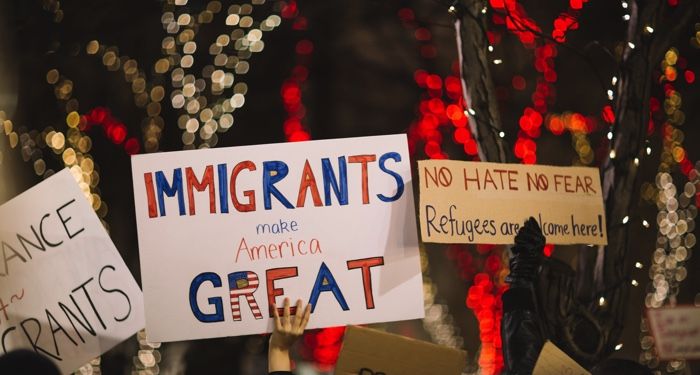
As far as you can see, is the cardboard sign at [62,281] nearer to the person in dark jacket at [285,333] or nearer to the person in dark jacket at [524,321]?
the person in dark jacket at [285,333]

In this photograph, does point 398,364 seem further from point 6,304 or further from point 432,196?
point 6,304

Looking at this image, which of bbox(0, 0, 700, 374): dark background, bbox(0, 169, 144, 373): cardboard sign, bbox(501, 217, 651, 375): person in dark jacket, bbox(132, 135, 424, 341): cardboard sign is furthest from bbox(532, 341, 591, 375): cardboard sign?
bbox(0, 0, 700, 374): dark background

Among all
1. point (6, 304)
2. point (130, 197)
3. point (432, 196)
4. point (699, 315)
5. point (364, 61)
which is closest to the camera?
point (6, 304)

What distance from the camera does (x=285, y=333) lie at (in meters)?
2.40

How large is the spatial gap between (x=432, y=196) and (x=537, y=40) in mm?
3720

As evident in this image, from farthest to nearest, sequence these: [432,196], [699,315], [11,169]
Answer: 1. [11,169]
2. [699,315]
3. [432,196]

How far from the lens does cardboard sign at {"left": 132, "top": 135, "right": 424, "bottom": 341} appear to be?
8.03 feet

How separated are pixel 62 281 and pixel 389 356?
2.78 ft

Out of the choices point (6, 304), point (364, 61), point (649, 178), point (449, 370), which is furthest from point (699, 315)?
point (364, 61)

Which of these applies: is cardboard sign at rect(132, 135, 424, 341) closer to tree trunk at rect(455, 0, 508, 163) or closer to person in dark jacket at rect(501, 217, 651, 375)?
person in dark jacket at rect(501, 217, 651, 375)

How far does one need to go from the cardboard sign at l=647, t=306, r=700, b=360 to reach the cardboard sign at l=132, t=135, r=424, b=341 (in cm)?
106

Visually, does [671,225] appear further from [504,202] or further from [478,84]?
[504,202]

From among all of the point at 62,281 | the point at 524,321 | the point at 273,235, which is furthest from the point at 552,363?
the point at 62,281

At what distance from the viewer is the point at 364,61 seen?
6.30 m
